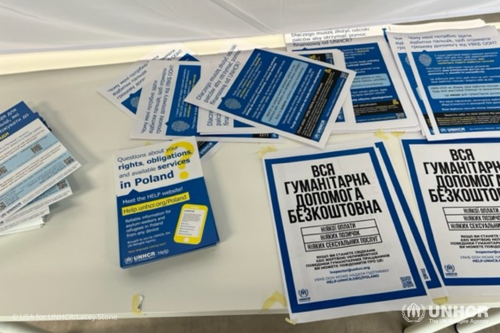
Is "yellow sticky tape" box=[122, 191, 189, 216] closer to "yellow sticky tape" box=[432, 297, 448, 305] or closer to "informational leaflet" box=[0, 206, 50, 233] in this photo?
"informational leaflet" box=[0, 206, 50, 233]

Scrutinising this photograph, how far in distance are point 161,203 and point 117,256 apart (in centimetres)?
11

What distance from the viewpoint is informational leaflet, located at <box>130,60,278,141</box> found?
71 cm

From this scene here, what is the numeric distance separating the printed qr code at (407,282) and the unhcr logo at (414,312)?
1.0 inches

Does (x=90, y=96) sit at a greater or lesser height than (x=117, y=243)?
greater

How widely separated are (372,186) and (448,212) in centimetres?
13

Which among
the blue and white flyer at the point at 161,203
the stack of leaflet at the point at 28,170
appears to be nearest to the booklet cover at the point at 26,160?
the stack of leaflet at the point at 28,170

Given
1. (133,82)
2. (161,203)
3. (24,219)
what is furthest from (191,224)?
(133,82)

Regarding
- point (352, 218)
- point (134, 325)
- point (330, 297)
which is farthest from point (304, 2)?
point (134, 325)

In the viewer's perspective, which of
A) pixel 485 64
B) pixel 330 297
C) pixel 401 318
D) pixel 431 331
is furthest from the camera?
pixel 401 318

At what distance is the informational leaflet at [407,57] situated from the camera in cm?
71

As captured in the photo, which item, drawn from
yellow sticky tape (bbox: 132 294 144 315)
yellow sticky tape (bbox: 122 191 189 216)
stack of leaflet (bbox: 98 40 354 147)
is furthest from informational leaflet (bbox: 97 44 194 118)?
yellow sticky tape (bbox: 132 294 144 315)

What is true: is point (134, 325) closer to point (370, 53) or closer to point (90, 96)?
point (90, 96)

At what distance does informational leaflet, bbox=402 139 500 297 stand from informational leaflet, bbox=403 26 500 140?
0.04m

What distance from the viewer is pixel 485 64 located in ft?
2.56
